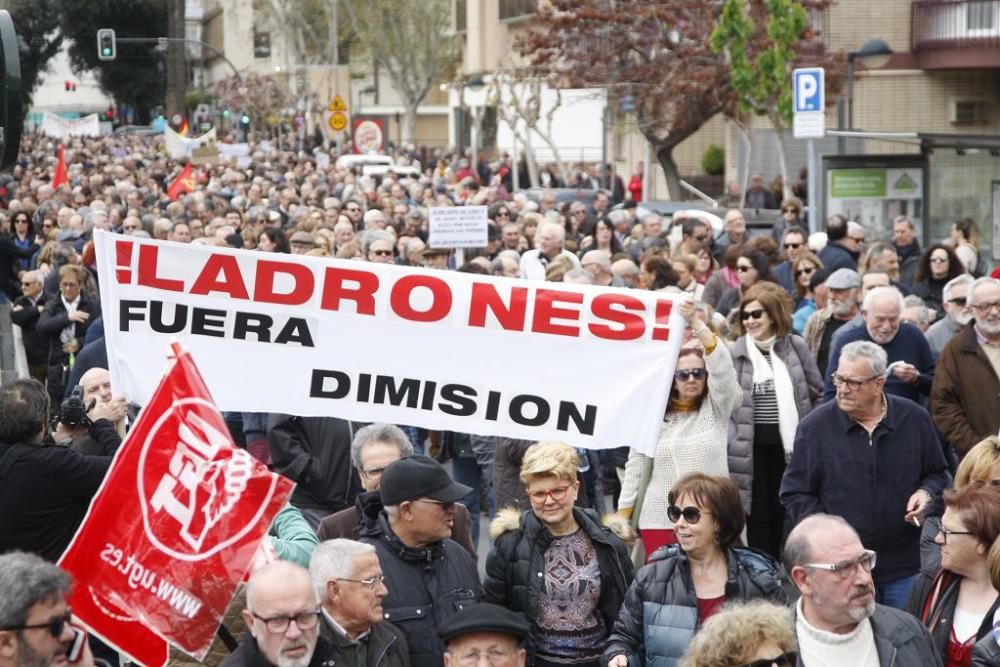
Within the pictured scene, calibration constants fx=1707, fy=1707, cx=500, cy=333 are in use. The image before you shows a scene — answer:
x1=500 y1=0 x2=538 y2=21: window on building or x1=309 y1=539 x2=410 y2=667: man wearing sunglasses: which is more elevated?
x1=500 y1=0 x2=538 y2=21: window on building

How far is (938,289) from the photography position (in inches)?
483

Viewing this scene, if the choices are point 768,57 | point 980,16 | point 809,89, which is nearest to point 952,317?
point 809,89

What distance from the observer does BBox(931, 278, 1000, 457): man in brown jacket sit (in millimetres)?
8453

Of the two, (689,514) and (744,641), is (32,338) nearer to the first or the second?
(689,514)

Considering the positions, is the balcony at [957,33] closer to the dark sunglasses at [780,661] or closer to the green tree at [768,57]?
the green tree at [768,57]

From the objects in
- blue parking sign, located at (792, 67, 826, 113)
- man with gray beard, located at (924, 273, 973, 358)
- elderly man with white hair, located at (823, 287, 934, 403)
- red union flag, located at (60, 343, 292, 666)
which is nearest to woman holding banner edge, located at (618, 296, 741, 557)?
elderly man with white hair, located at (823, 287, 934, 403)

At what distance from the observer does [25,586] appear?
14.5ft

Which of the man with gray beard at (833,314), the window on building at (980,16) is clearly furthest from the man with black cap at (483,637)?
the window on building at (980,16)

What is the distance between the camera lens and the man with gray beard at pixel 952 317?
32.2 ft

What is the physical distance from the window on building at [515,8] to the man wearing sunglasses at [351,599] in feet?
167

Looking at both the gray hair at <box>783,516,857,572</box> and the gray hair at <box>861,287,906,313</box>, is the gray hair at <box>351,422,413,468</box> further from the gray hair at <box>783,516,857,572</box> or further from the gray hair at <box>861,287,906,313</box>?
the gray hair at <box>861,287,906,313</box>

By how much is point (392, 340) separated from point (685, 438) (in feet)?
4.50

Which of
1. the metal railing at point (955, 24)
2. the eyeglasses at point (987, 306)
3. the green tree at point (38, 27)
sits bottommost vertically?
the eyeglasses at point (987, 306)

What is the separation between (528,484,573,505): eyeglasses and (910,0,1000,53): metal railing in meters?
31.9
